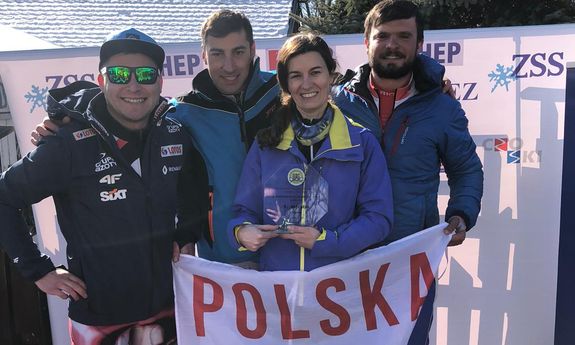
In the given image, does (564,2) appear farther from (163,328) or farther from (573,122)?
(163,328)

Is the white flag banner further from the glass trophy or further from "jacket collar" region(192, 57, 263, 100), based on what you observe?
"jacket collar" region(192, 57, 263, 100)

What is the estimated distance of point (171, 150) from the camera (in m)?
2.26

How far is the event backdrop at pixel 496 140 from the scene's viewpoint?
3307 millimetres

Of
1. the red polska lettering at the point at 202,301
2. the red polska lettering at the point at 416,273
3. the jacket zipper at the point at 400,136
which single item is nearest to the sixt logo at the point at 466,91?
the jacket zipper at the point at 400,136

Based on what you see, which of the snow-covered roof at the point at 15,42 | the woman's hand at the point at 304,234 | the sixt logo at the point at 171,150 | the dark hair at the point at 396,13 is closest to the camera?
the woman's hand at the point at 304,234

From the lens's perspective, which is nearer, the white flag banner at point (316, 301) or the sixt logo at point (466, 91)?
the white flag banner at point (316, 301)

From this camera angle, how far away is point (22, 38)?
484 cm

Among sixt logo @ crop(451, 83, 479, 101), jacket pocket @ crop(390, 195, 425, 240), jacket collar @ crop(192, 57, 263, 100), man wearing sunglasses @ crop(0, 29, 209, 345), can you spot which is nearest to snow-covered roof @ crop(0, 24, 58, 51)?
man wearing sunglasses @ crop(0, 29, 209, 345)

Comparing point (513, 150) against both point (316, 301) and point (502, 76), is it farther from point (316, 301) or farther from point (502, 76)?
point (316, 301)

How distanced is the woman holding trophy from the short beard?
34 cm

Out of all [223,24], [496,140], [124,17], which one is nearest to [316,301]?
[223,24]

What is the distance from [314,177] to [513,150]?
1866 millimetres

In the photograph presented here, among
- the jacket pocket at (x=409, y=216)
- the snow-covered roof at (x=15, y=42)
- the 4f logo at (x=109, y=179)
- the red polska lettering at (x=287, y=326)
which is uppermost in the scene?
the snow-covered roof at (x=15, y=42)

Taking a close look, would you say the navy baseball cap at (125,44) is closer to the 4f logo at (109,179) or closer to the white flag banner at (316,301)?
the 4f logo at (109,179)
